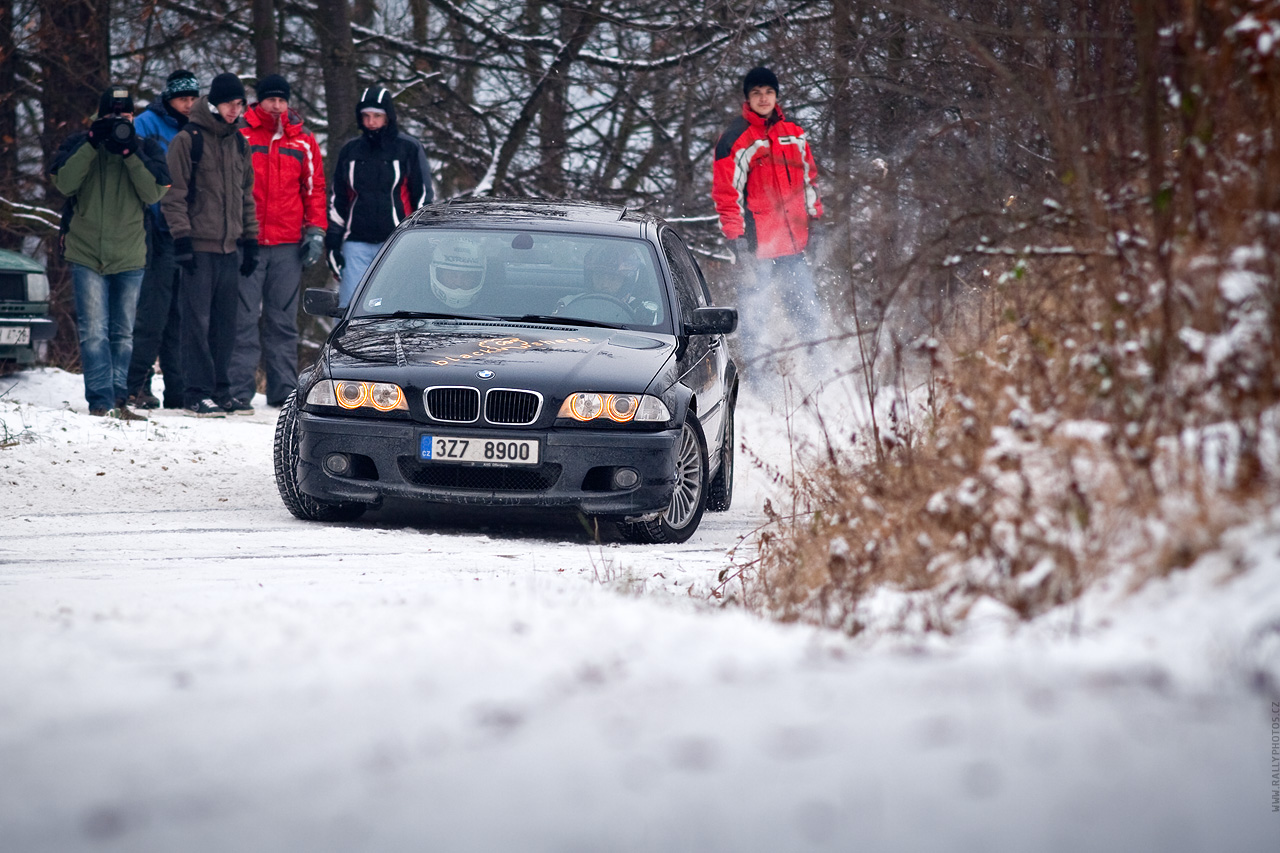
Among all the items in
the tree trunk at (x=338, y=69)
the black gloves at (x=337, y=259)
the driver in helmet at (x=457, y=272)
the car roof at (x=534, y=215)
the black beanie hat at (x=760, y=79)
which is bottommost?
the driver in helmet at (x=457, y=272)

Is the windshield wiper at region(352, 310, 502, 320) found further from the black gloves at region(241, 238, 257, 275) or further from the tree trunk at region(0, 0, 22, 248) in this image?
the tree trunk at region(0, 0, 22, 248)

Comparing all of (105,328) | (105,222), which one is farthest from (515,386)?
(105,222)

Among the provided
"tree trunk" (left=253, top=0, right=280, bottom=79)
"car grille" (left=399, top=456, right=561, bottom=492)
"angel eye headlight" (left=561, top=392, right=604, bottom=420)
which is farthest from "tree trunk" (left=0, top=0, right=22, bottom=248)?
"angel eye headlight" (left=561, top=392, right=604, bottom=420)

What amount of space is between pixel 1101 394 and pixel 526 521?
3958 mm

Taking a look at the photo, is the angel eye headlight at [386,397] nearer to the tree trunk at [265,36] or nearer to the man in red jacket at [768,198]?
the man in red jacket at [768,198]

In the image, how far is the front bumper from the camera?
6.14 m

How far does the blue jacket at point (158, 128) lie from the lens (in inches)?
401

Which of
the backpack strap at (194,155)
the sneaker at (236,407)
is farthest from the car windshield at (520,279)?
the sneaker at (236,407)

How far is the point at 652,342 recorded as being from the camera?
22.5ft

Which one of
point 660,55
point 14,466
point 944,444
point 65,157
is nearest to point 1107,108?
point 944,444

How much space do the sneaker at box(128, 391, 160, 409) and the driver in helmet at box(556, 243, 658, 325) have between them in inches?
182

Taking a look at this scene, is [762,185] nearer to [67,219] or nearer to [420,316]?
[420,316]

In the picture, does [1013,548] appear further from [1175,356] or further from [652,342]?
[652,342]

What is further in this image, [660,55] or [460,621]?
[660,55]
